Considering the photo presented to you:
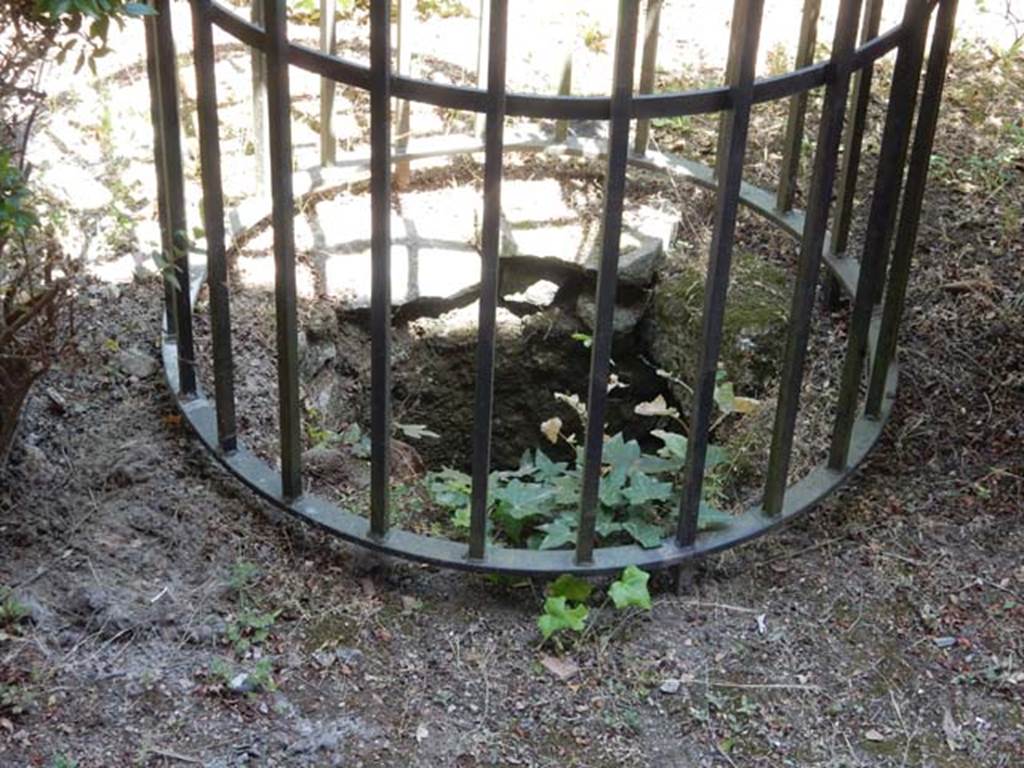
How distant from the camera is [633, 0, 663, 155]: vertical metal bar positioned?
403 centimetres

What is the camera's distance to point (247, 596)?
3061mm

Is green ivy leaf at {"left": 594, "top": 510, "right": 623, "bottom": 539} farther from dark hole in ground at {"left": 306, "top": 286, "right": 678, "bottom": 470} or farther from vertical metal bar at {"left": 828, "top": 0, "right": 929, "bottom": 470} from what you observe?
dark hole in ground at {"left": 306, "top": 286, "right": 678, "bottom": 470}

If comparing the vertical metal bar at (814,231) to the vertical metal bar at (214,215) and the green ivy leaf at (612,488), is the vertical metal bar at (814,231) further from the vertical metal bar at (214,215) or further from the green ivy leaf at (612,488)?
the vertical metal bar at (214,215)

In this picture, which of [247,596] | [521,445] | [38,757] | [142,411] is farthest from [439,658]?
[521,445]

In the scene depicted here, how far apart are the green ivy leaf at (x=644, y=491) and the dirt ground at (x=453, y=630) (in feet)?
0.64

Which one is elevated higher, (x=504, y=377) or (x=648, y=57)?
(x=648, y=57)

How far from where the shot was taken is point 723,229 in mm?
2730

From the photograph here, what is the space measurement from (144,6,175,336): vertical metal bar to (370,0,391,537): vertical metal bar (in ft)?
1.98

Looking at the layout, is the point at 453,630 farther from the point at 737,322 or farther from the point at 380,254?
the point at 737,322

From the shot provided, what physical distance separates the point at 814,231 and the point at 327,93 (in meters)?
1.80

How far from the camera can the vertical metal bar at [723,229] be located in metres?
2.58

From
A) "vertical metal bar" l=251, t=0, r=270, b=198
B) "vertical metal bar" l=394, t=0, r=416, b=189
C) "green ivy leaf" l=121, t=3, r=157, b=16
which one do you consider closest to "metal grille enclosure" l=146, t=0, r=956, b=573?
"green ivy leaf" l=121, t=3, r=157, b=16

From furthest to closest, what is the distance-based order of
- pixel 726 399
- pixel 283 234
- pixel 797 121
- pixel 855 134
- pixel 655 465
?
pixel 797 121, pixel 855 134, pixel 726 399, pixel 655 465, pixel 283 234

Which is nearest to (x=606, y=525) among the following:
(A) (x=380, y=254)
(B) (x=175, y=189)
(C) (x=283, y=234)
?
(A) (x=380, y=254)
